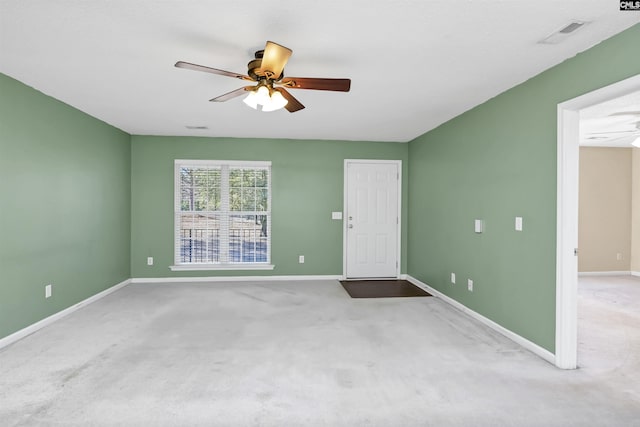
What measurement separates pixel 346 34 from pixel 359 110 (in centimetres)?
183

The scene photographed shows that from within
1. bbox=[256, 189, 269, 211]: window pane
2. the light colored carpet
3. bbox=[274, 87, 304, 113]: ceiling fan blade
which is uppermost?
bbox=[274, 87, 304, 113]: ceiling fan blade

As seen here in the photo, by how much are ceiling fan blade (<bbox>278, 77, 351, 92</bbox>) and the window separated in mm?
3339

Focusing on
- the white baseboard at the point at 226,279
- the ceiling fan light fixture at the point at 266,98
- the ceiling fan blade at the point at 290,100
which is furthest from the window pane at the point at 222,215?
the ceiling fan light fixture at the point at 266,98

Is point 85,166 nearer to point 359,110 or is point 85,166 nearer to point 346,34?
point 359,110

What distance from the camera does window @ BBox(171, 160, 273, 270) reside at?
5.72m

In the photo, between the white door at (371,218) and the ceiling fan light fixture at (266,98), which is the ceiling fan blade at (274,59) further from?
the white door at (371,218)

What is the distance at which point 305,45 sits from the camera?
244 centimetres

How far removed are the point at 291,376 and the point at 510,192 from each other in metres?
2.58

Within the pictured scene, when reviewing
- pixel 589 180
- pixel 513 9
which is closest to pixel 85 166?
pixel 513 9

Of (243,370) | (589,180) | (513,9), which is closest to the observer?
(513,9)

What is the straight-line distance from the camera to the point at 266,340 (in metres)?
3.20

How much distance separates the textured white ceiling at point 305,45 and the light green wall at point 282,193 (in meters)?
1.74

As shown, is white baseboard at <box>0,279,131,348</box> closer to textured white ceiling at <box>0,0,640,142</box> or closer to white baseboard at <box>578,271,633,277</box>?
textured white ceiling at <box>0,0,640,142</box>

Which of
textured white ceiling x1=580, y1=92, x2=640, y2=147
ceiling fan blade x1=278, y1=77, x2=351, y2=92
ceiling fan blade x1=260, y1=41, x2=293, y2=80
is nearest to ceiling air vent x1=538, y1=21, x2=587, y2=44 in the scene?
textured white ceiling x1=580, y1=92, x2=640, y2=147
